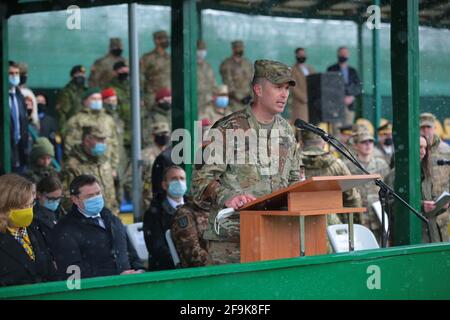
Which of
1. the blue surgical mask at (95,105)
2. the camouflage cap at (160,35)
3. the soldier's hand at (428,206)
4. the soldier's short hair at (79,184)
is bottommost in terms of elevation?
the soldier's hand at (428,206)

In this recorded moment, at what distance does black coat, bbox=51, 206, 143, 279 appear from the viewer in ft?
24.6

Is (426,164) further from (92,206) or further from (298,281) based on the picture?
(298,281)

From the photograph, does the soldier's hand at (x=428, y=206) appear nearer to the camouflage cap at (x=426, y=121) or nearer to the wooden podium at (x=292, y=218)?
the camouflage cap at (x=426, y=121)

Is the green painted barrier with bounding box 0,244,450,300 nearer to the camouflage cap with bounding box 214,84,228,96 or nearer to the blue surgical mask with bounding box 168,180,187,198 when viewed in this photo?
the blue surgical mask with bounding box 168,180,187,198

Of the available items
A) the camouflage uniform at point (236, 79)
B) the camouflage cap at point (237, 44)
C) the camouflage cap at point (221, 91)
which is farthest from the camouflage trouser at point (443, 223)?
the camouflage cap at point (237, 44)

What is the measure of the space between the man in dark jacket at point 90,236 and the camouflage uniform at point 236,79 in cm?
889

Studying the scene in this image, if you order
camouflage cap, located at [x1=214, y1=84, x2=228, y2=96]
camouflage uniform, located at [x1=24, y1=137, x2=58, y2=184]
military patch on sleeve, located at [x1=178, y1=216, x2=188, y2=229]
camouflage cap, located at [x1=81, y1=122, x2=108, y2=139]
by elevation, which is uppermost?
camouflage cap, located at [x1=214, y1=84, x2=228, y2=96]

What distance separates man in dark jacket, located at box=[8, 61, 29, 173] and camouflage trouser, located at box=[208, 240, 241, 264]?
5.86 meters

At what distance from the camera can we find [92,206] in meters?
7.91

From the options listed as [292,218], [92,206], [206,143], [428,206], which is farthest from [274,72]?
[428,206]

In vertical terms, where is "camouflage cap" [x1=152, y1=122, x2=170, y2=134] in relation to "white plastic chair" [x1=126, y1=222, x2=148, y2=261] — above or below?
above

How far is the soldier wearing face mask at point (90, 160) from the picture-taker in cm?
1174

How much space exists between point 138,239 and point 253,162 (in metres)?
2.83

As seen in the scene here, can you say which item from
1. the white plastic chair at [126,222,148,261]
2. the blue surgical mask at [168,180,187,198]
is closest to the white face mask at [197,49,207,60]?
the blue surgical mask at [168,180,187,198]
